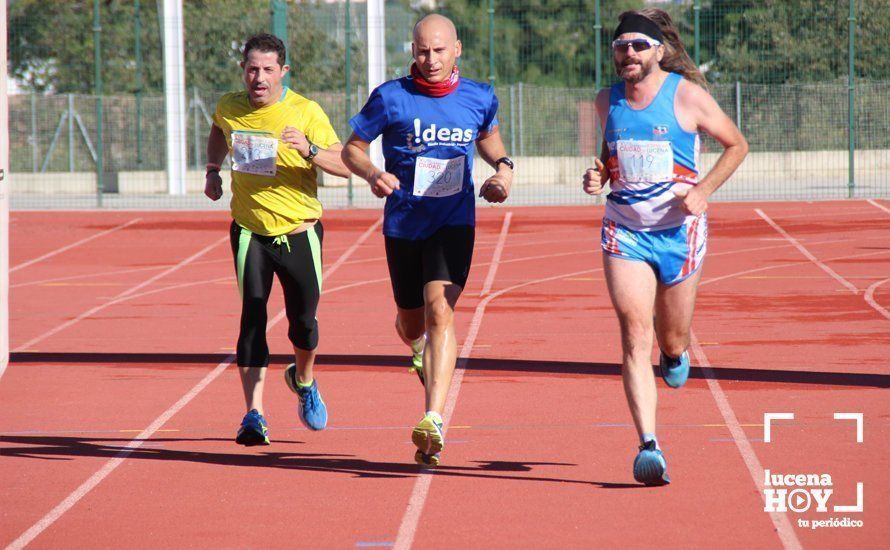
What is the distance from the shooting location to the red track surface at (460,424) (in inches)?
220

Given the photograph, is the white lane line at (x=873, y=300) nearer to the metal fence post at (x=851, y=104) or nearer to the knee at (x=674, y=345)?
the knee at (x=674, y=345)

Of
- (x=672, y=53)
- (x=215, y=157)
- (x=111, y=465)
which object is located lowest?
(x=111, y=465)

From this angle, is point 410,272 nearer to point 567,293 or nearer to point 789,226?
point 567,293

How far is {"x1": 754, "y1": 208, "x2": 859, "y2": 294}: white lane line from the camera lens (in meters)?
14.4

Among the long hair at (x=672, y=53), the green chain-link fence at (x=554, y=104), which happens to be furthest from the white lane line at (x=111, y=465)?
the green chain-link fence at (x=554, y=104)

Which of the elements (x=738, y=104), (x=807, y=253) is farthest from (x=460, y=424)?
(x=738, y=104)

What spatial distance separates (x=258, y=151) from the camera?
7.23 meters

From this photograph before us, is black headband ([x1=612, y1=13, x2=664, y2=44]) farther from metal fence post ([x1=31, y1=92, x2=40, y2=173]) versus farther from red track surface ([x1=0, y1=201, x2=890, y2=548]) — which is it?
metal fence post ([x1=31, y1=92, x2=40, y2=173])

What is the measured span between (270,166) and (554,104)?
2083 cm

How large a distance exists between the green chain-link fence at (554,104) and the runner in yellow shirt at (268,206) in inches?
679

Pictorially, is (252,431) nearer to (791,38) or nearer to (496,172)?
(496,172)

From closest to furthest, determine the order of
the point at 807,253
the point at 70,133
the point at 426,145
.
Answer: the point at 426,145 < the point at 807,253 < the point at 70,133

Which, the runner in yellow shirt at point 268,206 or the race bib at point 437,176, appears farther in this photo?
the runner in yellow shirt at point 268,206

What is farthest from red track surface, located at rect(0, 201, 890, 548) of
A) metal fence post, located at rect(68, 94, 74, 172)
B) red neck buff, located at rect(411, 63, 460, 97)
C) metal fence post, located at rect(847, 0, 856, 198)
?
metal fence post, located at rect(68, 94, 74, 172)
